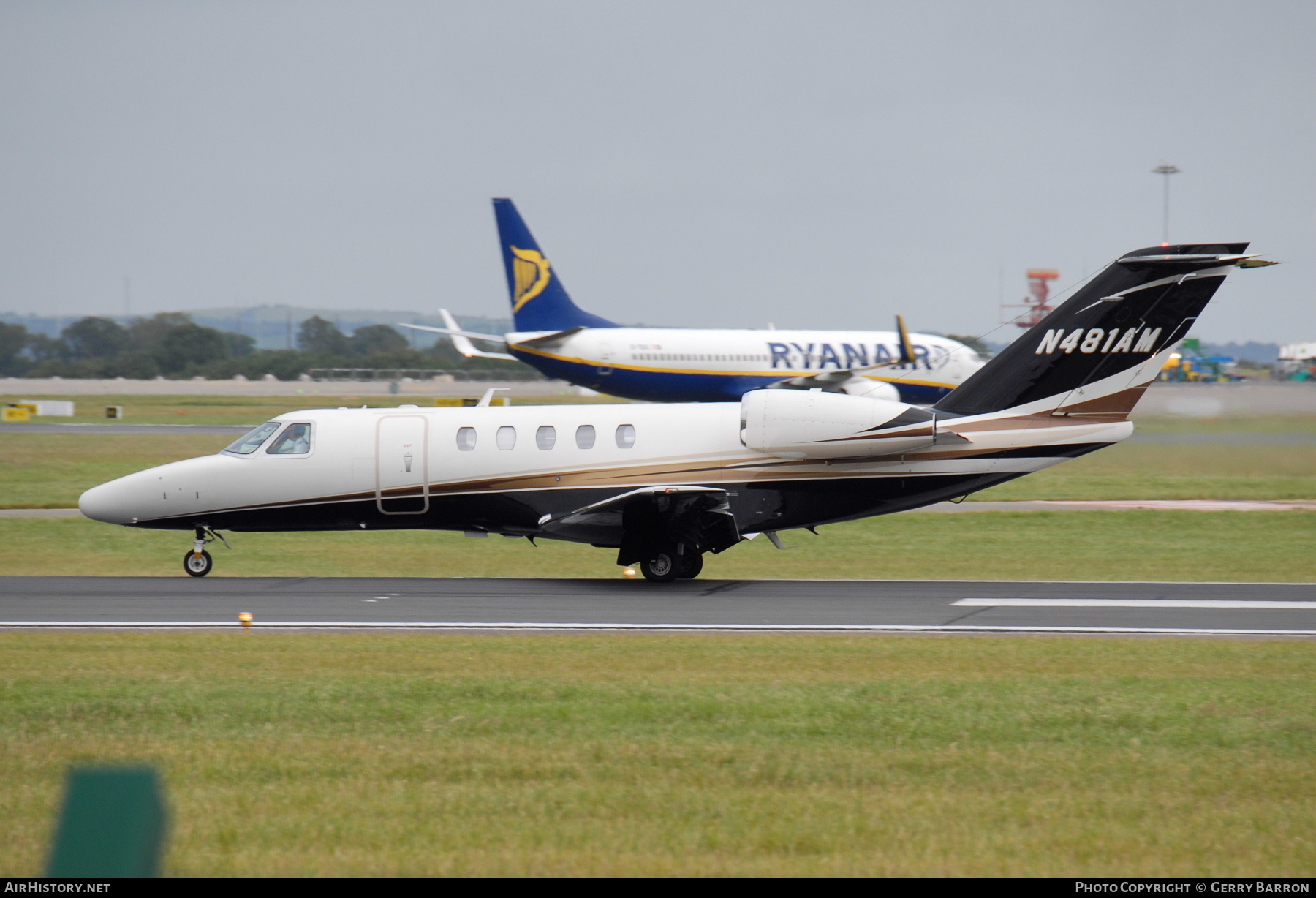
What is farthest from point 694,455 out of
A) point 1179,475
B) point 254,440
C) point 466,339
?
point 466,339

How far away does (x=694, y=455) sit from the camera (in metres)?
18.6

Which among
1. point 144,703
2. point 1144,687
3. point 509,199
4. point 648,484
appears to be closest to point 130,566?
point 648,484

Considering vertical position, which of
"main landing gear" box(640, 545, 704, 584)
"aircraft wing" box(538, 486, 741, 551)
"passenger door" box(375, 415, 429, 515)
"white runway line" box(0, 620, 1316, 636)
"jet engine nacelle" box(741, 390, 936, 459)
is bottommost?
"white runway line" box(0, 620, 1316, 636)

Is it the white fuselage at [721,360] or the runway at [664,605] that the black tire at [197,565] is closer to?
the runway at [664,605]

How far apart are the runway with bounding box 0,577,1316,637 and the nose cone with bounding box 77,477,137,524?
0.94 metres

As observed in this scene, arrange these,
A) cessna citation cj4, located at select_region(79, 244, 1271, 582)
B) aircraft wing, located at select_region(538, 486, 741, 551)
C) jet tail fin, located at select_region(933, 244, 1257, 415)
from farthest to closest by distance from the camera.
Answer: aircraft wing, located at select_region(538, 486, 741, 551) → cessna citation cj4, located at select_region(79, 244, 1271, 582) → jet tail fin, located at select_region(933, 244, 1257, 415)

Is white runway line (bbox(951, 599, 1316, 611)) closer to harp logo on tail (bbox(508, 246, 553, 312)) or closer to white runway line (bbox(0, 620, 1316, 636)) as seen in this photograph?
white runway line (bbox(0, 620, 1316, 636))

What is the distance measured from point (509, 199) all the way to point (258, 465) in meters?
27.5

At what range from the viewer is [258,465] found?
757 inches

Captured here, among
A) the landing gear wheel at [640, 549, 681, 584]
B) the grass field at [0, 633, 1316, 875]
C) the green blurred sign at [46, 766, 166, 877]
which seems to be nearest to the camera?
the green blurred sign at [46, 766, 166, 877]

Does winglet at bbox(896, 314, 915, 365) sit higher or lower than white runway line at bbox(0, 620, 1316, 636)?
higher

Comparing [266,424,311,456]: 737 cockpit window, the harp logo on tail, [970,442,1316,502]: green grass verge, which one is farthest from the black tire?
the harp logo on tail

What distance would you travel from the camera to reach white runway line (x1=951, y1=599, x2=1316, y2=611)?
16125 millimetres

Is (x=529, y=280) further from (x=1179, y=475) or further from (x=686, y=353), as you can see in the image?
(x=1179, y=475)
